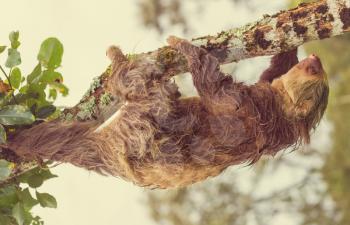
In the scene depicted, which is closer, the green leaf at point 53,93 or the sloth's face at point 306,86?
the sloth's face at point 306,86

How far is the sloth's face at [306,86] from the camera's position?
1728mm

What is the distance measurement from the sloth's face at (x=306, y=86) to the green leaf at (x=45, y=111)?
2.76ft

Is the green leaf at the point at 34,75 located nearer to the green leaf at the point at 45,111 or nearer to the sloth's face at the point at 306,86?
the green leaf at the point at 45,111

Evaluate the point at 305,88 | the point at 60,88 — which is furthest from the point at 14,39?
the point at 305,88

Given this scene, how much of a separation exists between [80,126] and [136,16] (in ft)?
12.9

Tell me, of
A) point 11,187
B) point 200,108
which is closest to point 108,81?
point 200,108

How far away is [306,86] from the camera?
1736 millimetres

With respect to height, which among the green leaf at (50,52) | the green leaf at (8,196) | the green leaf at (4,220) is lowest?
the green leaf at (4,220)

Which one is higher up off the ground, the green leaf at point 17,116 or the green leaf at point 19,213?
the green leaf at point 17,116

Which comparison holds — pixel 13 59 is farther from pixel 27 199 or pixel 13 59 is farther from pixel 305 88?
pixel 305 88

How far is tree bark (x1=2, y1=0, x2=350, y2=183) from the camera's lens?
1583 mm

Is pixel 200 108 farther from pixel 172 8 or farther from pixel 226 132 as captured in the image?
pixel 172 8

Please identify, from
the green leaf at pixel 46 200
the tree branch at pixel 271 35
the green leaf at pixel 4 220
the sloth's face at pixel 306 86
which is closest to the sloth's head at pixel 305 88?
the sloth's face at pixel 306 86

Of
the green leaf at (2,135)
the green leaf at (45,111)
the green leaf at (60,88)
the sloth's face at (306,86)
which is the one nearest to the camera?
the sloth's face at (306,86)
